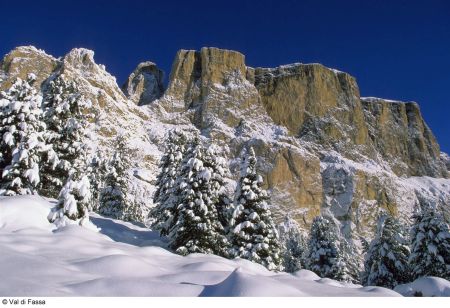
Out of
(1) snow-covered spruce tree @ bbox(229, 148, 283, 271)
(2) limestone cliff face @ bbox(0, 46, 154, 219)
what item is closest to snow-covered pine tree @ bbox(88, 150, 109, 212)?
(1) snow-covered spruce tree @ bbox(229, 148, 283, 271)

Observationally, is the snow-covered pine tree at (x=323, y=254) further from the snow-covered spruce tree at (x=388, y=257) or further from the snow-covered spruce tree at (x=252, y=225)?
the snow-covered spruce tree at (x=252, y=225)

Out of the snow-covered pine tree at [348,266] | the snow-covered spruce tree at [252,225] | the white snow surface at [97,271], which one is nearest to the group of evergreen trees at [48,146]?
the white snow surface at [97,271]

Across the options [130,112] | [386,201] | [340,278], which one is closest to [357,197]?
[386,201]

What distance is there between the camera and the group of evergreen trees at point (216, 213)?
980 inches

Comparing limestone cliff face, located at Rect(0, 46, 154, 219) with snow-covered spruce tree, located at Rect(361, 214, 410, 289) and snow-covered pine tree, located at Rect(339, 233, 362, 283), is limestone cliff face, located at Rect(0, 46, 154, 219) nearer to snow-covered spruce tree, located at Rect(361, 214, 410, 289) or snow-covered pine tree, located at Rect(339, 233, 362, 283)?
snow-covered pine tree, located at Rect(339, 233, 362, 283)

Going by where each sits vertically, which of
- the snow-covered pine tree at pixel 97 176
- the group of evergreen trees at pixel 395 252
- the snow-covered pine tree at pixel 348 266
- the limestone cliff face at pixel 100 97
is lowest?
the snow-covered pine tree at pixel 348 266

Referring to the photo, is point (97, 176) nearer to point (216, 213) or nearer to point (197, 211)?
point (216, 213)

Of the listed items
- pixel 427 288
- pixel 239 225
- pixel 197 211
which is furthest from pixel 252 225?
pixel 427 288

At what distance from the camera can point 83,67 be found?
654 feet

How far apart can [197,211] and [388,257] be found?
1544 cm

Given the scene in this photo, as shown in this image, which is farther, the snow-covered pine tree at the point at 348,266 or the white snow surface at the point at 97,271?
the snow-covered pine tree at the point at 348,266

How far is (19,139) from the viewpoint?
2191cm
